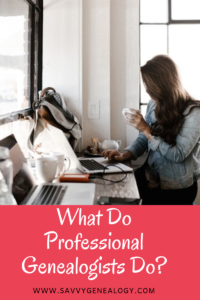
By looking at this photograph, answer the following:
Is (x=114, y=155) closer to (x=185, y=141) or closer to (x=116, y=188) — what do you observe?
(x=185, y=141)

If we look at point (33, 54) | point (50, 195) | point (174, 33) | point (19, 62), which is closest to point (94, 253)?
point (50, 195)

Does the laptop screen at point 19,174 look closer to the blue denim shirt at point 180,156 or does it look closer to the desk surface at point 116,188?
the desk surface at point 116,188

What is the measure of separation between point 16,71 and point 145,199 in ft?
3.11

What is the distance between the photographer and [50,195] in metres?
1.30

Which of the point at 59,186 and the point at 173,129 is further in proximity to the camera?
the point at 173,129

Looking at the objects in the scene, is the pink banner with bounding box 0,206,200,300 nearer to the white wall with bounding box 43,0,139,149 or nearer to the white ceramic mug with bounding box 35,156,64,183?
the white ceramic mug with bounding box 35,156,64,183

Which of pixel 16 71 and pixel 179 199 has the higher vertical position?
pixel 16 71

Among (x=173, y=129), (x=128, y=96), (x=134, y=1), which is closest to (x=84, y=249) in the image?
(x=173, y=129)

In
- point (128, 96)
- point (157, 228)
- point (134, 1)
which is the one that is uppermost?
point (134, 1)

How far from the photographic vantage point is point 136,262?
98cm

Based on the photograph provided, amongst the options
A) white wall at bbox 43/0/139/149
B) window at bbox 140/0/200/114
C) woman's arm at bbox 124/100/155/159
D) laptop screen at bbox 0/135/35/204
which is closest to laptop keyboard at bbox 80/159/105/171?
woman's arm at bbox 124/100/155/159

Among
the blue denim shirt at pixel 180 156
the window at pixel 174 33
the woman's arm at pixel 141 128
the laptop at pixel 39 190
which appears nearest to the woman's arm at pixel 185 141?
the blue denim shirt at pixel 180 156

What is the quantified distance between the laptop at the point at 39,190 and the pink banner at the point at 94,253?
6.3 inches

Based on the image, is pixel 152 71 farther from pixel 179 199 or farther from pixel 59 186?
pixel 59 186
